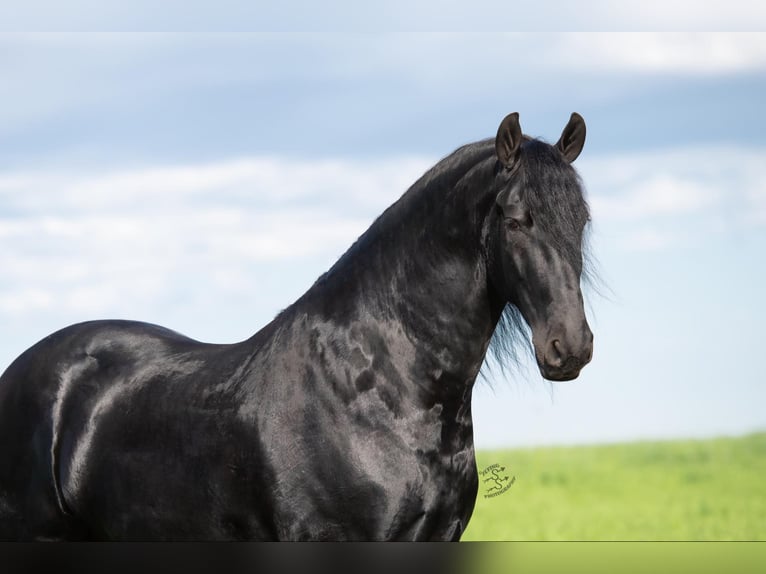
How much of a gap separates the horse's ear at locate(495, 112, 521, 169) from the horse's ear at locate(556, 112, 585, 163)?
26 cm

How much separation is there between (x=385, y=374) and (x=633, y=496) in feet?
24.3

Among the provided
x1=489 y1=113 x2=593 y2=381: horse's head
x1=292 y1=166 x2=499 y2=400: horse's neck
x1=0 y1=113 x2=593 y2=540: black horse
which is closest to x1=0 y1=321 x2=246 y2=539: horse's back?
x1=0 y1=113 x2=593 y2=540: black horse

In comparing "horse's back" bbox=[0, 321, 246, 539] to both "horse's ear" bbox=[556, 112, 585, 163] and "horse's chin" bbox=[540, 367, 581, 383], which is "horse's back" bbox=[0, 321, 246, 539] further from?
"horse's ear" bbox=[556, 112, 585, 163]

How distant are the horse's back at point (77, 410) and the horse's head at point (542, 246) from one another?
1258mm

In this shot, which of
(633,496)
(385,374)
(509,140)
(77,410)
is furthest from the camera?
(633,496)

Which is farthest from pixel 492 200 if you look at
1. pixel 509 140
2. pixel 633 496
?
pixel 633 496

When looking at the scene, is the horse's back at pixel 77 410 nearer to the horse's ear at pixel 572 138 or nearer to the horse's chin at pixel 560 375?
the horse's chin at pixel 560 375

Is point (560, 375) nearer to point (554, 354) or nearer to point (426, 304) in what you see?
point (554, 354)

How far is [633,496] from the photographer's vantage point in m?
9.75

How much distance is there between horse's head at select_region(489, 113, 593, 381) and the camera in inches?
111

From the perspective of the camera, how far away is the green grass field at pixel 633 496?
29.5 ft

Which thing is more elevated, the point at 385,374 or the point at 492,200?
the point at 492,200

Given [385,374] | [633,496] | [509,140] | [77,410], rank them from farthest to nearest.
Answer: [633,496] < [77,410] < [385,374] < [509,140]

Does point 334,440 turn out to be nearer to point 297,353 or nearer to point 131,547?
point 297,353
